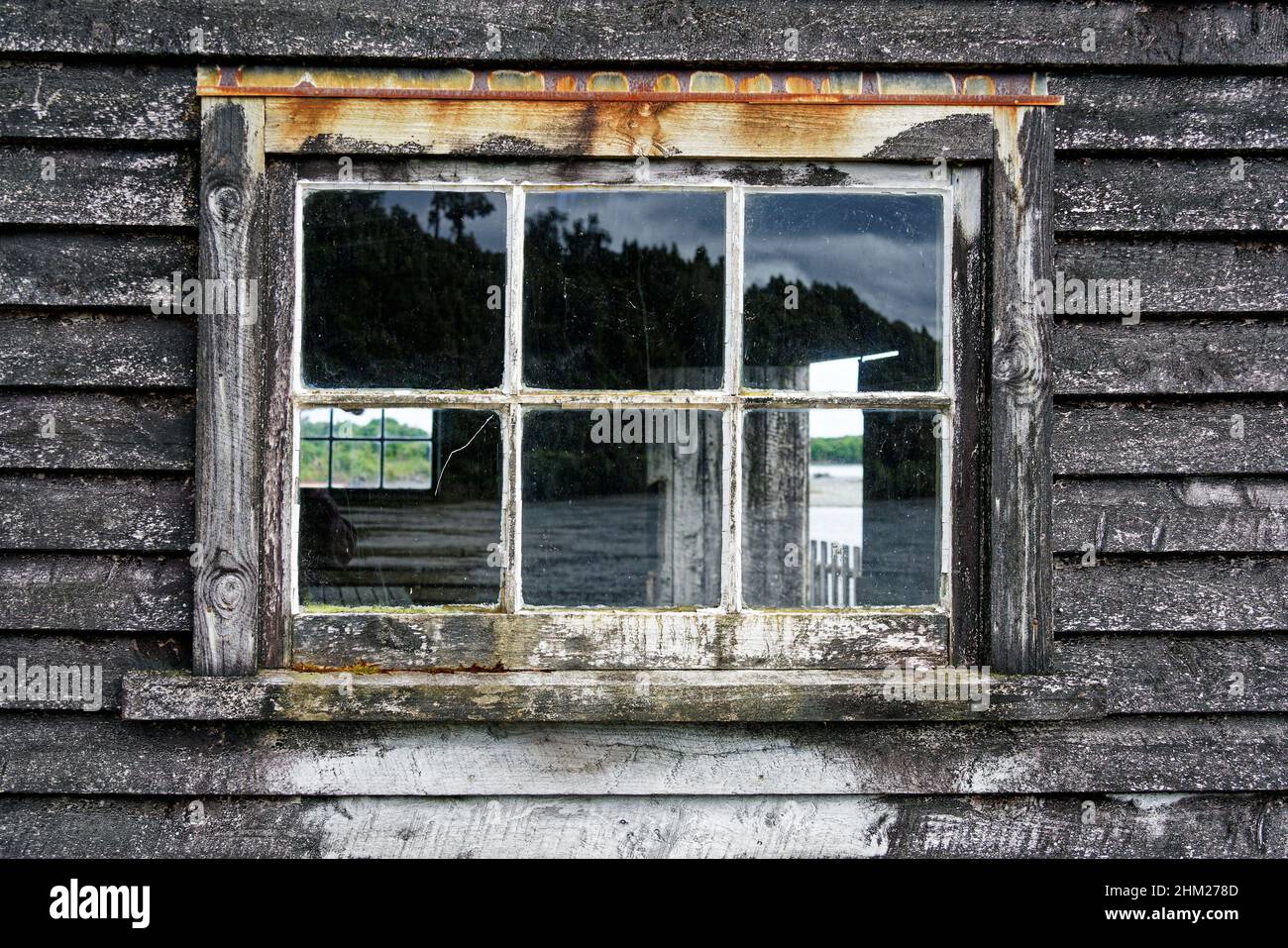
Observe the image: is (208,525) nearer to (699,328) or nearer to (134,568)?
(134,568)

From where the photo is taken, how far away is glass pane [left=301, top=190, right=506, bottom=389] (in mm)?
1861

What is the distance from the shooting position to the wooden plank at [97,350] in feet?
5.90

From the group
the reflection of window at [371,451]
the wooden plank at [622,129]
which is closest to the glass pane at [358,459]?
the reflection of window at [371,451]

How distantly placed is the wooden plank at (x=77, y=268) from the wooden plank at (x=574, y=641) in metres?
0.71

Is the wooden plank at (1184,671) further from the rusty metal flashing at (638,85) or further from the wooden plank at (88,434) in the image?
the wooden plank at (88,434)

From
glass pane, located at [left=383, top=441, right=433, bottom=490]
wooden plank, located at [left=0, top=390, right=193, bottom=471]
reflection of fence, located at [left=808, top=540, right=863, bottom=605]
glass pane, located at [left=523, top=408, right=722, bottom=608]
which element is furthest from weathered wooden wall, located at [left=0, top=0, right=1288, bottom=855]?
glass pane, located at [left=383, top=441, right=433, bottom=490]

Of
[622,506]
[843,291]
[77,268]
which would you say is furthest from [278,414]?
[622,506]

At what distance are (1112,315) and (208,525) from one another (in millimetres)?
1788

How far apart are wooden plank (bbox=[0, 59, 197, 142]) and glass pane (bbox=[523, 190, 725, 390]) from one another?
2.28ft

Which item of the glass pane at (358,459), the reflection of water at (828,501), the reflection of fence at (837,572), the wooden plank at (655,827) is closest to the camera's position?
the wooden plank at (655,827)

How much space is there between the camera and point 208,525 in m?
1.78

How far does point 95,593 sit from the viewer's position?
5.95 feet

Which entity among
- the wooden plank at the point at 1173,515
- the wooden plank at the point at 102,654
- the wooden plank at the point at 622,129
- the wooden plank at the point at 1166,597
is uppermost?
the wooden plank at the point at 622,129

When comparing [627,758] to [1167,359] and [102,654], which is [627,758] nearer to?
[102,654]
